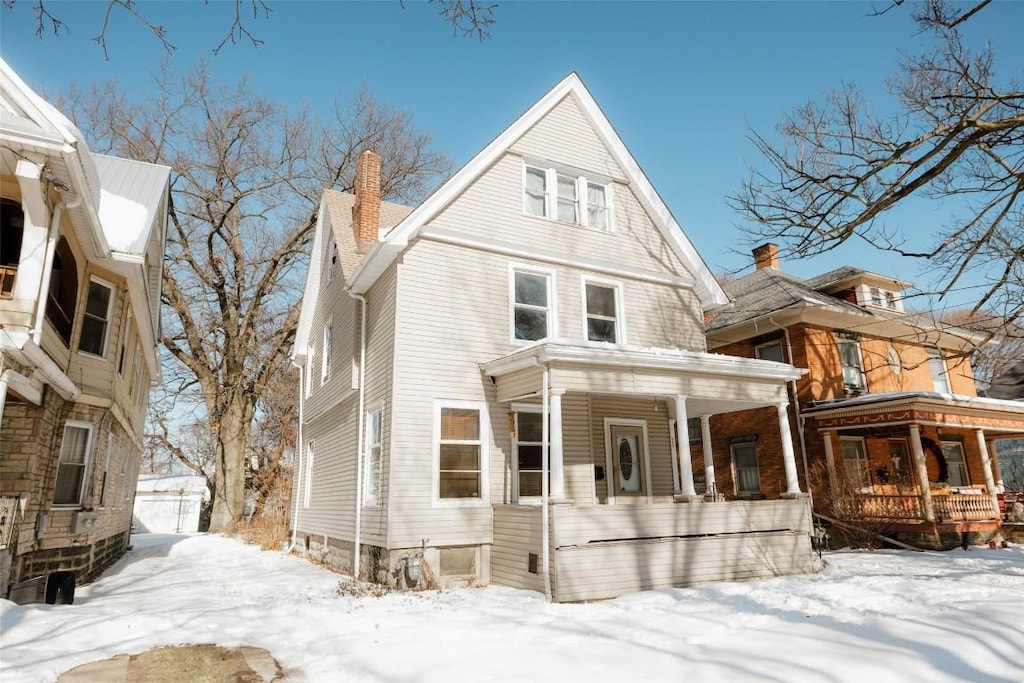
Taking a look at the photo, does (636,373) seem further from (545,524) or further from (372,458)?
(372,458)

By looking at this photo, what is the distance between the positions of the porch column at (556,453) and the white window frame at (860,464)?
34.4ft

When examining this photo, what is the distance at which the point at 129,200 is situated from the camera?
12945mm

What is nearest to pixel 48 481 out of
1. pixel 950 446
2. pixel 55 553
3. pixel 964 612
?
pixel 55 553

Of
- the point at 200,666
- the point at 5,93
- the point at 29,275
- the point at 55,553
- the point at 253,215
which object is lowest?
the point at 200,666

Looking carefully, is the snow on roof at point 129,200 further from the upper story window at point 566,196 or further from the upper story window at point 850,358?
the upper story window at point 850,358

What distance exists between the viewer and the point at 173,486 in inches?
1542

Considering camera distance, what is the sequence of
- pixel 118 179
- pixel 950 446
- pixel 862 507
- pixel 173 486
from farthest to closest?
pixel 173 486 → pixel 950 446 → pixel 862 507 → pixel 118 179

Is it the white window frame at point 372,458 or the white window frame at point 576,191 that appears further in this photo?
the white window frame at point 576,191

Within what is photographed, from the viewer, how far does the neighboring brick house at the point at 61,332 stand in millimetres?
8141

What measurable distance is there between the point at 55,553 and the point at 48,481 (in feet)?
4.30

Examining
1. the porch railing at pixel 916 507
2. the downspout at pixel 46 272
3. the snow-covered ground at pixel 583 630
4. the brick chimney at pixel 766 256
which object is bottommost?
the snow-covered ground at pixel 583 630

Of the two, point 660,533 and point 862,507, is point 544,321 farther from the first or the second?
point 862,507

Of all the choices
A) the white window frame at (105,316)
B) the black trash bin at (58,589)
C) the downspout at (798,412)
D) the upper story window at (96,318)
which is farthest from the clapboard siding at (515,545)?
the downspout at (798,412)

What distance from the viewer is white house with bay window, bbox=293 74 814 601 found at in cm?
1009
